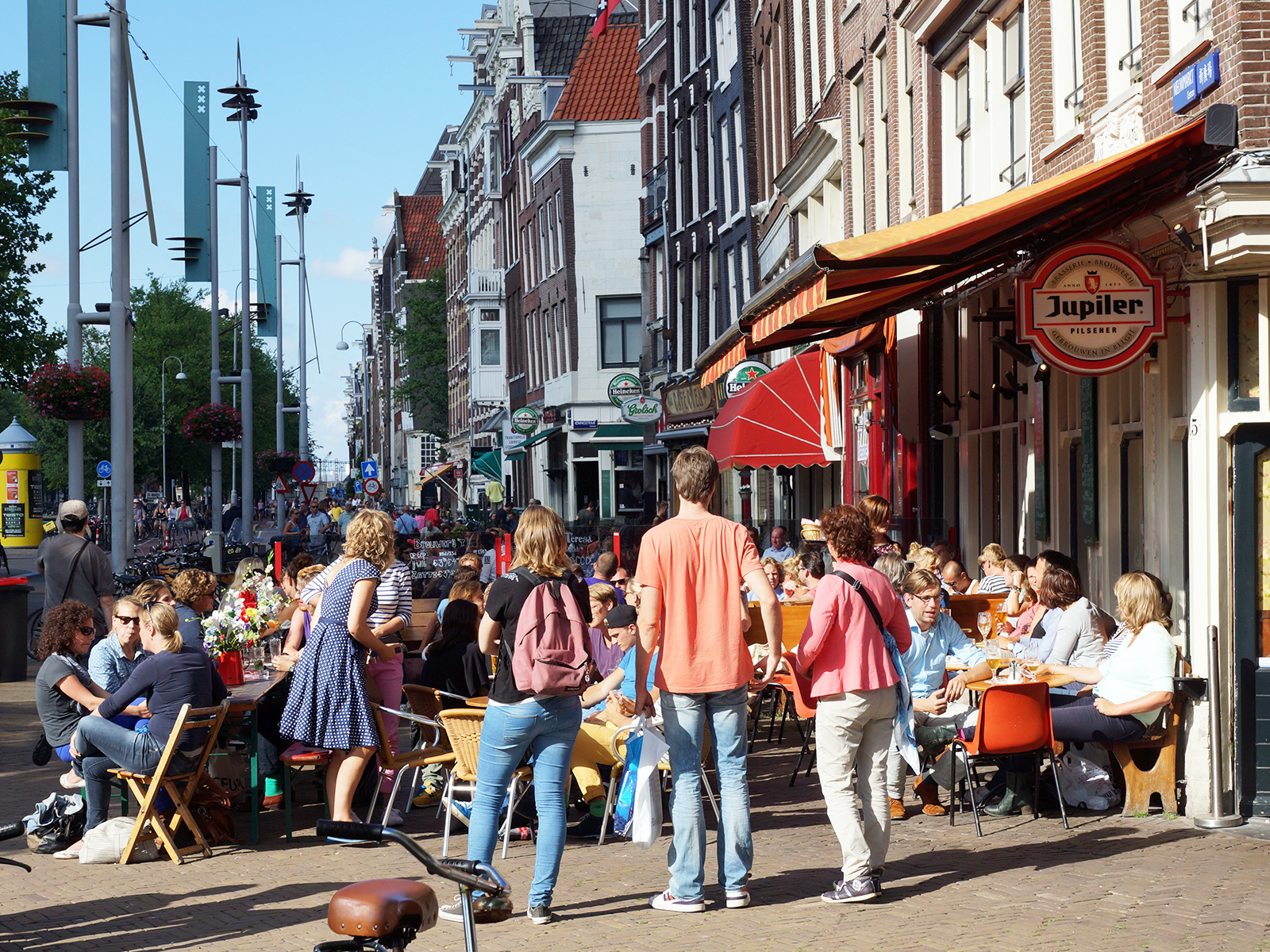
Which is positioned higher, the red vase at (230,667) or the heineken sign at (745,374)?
the heineken sign at (745,374)

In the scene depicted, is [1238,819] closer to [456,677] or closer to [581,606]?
[581,606]

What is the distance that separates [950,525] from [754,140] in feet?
45.5

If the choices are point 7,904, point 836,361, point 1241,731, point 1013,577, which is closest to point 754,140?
point 836,361

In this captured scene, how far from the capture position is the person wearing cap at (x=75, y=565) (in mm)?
13414

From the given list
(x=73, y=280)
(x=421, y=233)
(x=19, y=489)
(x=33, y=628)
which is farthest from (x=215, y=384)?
(x=421, y=233)

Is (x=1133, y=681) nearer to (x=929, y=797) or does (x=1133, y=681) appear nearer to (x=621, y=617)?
(x=929, y=797)

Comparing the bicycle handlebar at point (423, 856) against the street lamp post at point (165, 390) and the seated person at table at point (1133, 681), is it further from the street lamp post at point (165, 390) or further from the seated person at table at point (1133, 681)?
the street lamp post at point (165, 390)

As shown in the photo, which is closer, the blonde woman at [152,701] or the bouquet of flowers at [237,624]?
the blonde woman at [152,701]

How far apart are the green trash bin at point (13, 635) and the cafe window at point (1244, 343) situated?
495 inches

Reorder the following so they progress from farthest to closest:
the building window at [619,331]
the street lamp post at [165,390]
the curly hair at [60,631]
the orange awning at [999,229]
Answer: the street lamp post at [165,390] < the building window at [619,331] < the curly hair at [60,631] < the orange awning at [999,229]

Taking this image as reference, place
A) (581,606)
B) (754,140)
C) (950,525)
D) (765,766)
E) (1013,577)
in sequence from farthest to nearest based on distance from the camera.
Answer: (754,140), (950,525), (1013,577), (765,766), (581,606)

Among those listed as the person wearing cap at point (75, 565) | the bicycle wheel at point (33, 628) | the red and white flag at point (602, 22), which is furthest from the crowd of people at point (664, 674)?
the red and white flag at point (602, 22)

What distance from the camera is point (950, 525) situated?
52.1 feet

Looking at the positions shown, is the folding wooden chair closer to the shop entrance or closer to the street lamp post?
the shop entrance
